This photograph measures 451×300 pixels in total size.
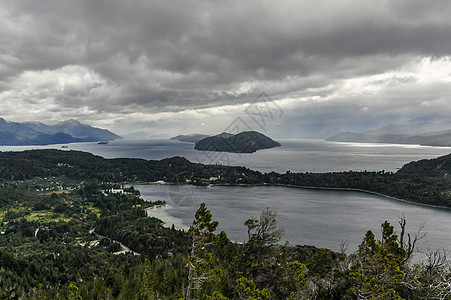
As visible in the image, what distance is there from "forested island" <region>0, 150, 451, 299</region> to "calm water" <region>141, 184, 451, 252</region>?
683cm

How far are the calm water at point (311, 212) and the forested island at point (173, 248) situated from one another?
22.4 feet

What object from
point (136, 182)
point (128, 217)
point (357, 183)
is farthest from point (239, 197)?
point (136, 182)

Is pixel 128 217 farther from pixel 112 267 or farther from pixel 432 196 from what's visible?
pixel 432 196

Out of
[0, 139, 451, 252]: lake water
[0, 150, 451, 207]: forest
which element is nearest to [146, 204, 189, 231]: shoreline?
[0, 139, 451, 252]: lake water

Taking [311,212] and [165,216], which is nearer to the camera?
[165,216]

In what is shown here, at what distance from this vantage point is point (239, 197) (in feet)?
331

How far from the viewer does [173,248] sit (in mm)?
48594

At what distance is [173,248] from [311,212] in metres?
45.1

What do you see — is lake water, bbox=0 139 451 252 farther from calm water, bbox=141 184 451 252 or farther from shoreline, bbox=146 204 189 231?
shoreline, bbox=146 204 189 231

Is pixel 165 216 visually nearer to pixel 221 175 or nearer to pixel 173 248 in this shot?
pixel 173 248

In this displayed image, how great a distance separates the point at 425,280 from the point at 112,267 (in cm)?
3782

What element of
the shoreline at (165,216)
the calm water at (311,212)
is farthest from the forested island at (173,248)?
the calm water at (311,212)

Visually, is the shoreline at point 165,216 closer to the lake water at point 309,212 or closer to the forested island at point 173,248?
the lake water at point 309,212

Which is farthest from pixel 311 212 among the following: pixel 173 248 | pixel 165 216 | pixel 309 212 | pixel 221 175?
pixel 221 175
